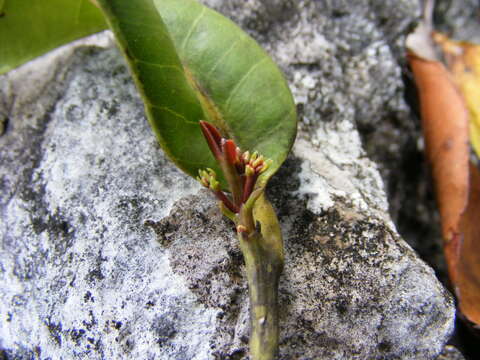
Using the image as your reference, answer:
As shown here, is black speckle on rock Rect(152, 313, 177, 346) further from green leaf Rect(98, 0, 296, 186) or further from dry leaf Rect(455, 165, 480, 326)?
dry leaf Rect(455, 165, 480, 326)

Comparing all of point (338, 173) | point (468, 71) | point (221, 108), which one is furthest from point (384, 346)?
point (468, 71)

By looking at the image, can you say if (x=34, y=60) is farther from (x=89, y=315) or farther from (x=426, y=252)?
(x=426, y=252)

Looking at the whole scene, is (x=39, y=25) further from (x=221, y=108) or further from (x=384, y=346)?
(x=384, y=346)

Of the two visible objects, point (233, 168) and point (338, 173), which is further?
point (338, 173)

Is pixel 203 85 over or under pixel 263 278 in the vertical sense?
over

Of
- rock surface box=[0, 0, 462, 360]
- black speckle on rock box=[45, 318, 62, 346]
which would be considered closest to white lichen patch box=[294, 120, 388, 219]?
rock surface box=[0, 0, 462, 360]

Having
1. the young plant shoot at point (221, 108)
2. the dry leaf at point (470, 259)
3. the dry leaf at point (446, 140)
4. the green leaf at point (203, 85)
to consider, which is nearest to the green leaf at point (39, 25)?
the young plant shoot at point (221, 108)

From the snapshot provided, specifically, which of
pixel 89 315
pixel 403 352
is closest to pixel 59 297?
pixel 89 315
